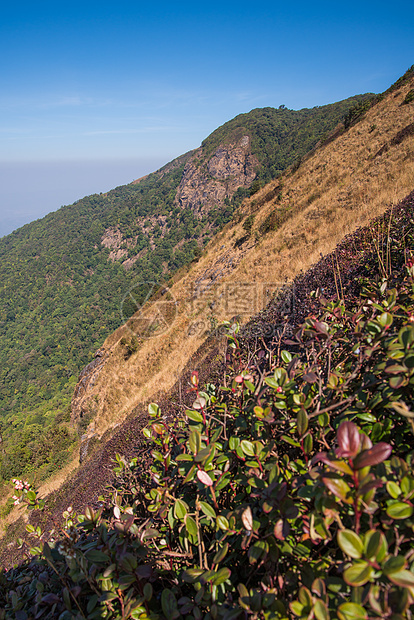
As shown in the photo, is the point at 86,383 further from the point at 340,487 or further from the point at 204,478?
the point at 340,487

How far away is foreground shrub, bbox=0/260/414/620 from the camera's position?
2.30ft

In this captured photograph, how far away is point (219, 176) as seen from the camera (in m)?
120

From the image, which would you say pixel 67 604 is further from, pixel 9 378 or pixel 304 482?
pixel 9 378

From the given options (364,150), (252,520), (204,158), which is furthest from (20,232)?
(252,520)

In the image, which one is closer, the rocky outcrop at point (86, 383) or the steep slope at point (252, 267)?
the steep slope at point (252, 267)

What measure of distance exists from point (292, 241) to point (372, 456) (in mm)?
13335

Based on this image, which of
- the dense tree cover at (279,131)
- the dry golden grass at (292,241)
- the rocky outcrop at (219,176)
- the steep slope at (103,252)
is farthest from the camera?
the rocky outcrop at (219,176)

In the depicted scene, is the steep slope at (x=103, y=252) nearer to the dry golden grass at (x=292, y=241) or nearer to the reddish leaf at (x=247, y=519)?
the dry golden grass at (x=292, y=241)

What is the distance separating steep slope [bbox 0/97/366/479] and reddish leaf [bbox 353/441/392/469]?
7155 cm

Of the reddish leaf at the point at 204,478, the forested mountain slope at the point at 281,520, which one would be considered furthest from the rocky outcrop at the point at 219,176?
the reddish leaf at the point at 204,478

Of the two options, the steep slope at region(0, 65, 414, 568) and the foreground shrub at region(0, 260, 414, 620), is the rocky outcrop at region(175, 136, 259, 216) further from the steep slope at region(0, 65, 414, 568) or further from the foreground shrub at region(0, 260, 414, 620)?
the foreground shrub at region(0, 260, 414, 620)

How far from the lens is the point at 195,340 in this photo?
1227cm

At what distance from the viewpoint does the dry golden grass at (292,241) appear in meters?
10.5

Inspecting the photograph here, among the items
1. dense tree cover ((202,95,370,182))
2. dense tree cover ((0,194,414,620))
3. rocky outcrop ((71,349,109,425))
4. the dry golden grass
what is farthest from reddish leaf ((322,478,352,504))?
dense tree cover ((202,95,370,182))
